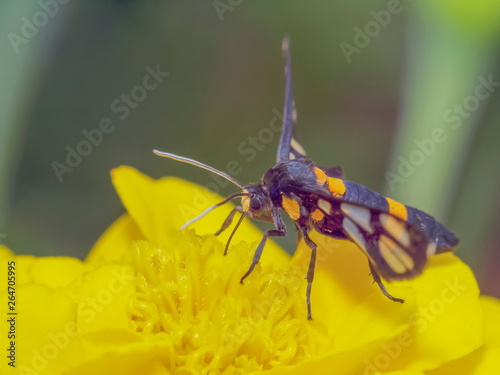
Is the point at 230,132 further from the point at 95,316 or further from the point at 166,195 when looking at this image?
the point at 95,316

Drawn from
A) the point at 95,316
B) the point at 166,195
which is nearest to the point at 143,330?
the point at 95,316

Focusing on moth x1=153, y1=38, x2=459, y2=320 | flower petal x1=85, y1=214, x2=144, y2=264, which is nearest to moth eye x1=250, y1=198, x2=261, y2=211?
moth x1=153, y1=38, x2=459, y2=320

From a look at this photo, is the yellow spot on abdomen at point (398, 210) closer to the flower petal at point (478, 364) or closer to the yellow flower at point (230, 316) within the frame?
the yellow flower at point (230, 316)

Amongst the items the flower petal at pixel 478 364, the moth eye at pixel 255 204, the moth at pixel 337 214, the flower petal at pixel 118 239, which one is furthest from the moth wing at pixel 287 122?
the flower petal at pixel 478 364

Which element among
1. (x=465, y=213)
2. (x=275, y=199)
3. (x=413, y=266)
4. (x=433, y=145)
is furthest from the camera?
(x=465, y=213)

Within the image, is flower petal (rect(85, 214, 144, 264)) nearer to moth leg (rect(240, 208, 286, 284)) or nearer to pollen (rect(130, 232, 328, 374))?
pollen (rect(130, 232, 328, 374))

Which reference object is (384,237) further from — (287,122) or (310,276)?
(287,122)

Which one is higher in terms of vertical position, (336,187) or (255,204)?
(336,187)

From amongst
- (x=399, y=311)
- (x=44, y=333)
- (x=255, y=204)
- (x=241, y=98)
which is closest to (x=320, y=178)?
(x=255, y=204)
